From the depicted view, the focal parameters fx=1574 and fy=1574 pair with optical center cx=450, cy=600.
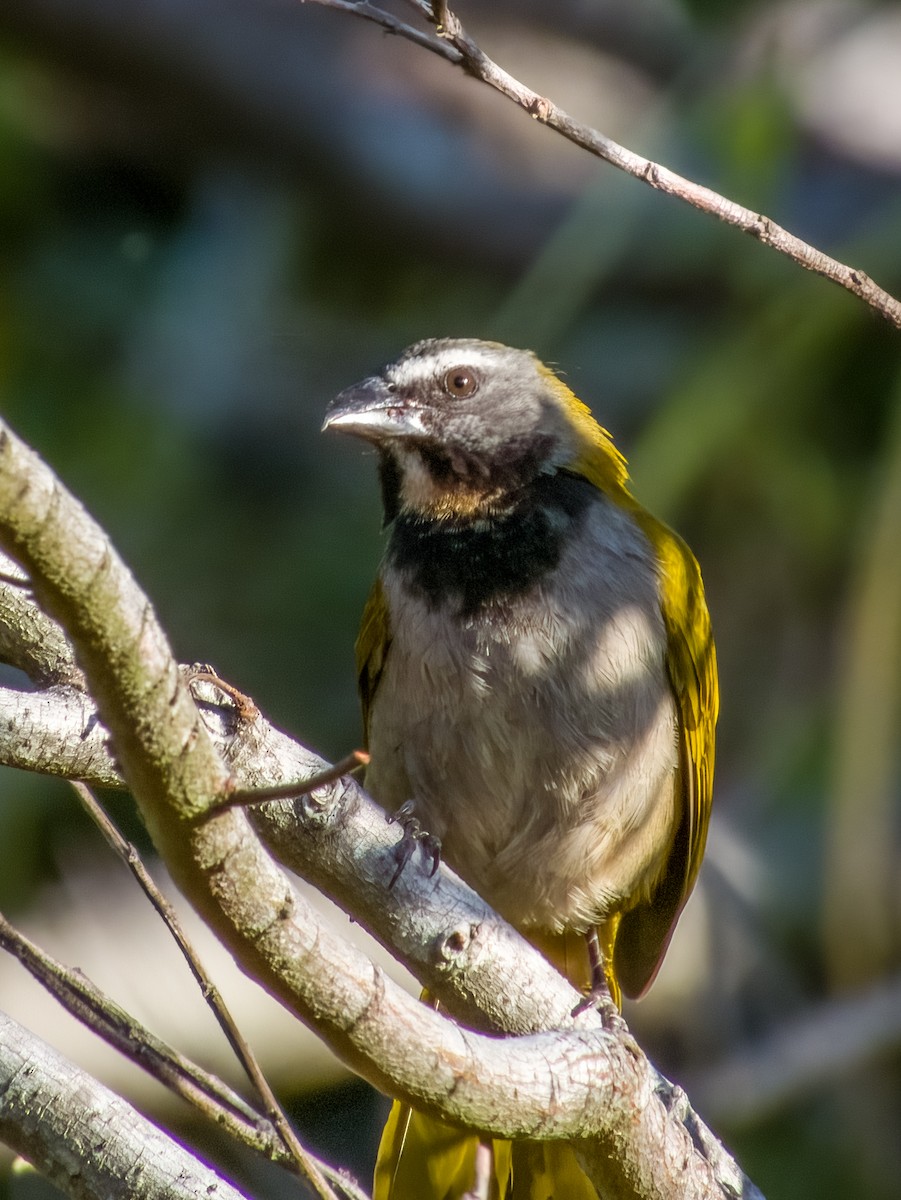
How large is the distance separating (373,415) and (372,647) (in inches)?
23.1

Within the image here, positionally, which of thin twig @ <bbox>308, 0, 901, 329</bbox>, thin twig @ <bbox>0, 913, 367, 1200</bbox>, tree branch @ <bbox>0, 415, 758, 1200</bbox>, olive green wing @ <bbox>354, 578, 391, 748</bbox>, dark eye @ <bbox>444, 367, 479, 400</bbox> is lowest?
thin twig @ <bbox>0, 913, 367, 1200</bbox>

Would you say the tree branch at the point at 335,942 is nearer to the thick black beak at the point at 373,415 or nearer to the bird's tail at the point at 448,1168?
the bird's tail at the point at 448,1168

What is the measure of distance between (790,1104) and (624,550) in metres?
3.07

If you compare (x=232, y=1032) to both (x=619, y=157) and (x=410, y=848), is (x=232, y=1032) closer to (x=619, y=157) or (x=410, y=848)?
(x=410, y=848)

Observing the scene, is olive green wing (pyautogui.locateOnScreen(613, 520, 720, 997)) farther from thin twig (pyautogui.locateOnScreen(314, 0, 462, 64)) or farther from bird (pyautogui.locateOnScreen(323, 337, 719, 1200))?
thin twig (pyautogui.locateOnScreen(314, 0, 462, 64))

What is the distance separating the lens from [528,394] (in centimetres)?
423

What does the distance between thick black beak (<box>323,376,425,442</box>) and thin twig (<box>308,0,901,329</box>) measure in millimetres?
1501

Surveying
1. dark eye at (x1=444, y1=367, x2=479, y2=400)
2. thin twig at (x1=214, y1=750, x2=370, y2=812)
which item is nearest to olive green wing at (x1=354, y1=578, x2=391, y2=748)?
dark eye at (x1=444, y1=367, x2=479, y2=400)

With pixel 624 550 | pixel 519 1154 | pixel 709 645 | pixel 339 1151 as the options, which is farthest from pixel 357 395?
pixel 339 1151

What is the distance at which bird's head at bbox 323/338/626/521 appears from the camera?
392cm

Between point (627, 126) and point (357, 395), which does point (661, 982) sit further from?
point (627, 126)

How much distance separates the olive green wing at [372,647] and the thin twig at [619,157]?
1611 mm

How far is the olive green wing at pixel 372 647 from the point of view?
12.6ft

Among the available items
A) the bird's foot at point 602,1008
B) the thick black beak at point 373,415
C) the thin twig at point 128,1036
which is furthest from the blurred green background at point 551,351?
the thin twig at point 128,1036
